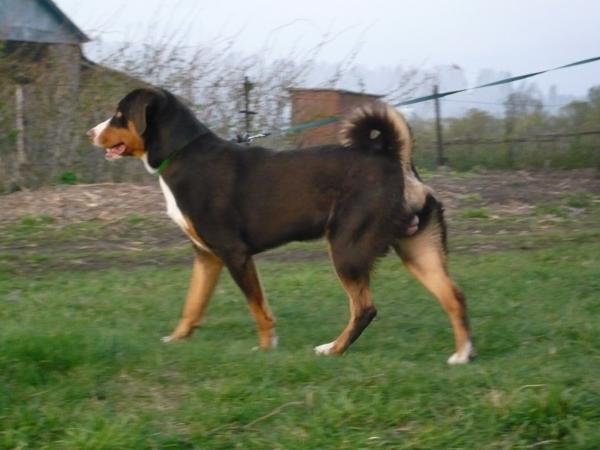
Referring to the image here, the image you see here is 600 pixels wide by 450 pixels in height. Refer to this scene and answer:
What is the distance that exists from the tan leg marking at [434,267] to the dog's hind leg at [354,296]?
0.40 metres

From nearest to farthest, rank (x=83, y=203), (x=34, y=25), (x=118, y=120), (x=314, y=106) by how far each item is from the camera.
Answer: (x=118, y=120)
(x=83, y=203)
(x=314, y=106)
(x=34, y=25)

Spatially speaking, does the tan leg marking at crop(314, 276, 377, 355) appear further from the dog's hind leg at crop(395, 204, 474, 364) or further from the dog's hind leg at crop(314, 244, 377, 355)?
the dog's hind leg at crop(395, 204, 474, 364)

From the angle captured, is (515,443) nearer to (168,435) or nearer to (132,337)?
(168,435)

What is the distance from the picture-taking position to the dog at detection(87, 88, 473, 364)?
19.6ft

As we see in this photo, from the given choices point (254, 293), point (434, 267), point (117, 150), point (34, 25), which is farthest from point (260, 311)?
point (34, 25)

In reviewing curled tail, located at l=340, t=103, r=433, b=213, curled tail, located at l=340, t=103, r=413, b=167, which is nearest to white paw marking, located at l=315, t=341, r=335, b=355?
curled tail, located at l=340, t=103, r=433, b=213

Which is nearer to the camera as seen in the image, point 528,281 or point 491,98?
point 528,281

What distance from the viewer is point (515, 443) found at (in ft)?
14.0

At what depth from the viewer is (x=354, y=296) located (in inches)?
239

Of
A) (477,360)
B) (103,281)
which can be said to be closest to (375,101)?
(477,360)

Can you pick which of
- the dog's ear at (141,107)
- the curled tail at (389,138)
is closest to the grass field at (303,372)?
the curled tail at (389,138)

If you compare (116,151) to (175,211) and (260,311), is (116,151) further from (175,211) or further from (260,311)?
(260,311)

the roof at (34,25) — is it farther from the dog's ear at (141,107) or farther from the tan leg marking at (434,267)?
the tan leg marking at (434,267)

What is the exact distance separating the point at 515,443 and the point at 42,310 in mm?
4147
